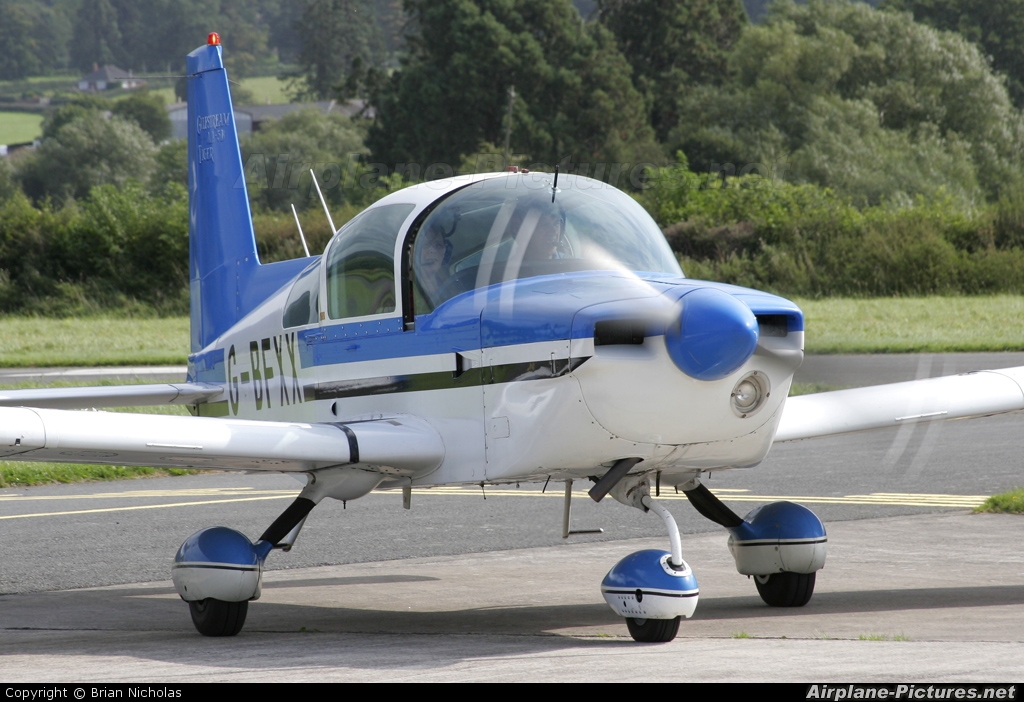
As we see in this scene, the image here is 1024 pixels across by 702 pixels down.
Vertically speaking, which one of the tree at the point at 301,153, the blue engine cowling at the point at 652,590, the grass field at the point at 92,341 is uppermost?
the blue engine cowling at the point at 652,590

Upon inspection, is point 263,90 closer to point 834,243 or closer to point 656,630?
point 834,243

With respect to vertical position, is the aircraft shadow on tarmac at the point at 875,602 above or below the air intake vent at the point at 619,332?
below

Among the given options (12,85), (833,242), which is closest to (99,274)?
(833,242)

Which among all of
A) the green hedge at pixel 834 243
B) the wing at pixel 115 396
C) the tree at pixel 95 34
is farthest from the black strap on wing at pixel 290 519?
the tree at pixel 95 34

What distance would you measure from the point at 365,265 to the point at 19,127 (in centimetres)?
15104

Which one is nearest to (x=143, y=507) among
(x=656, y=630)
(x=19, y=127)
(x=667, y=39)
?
(x=656, y=630)

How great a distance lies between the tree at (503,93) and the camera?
61.6 meters

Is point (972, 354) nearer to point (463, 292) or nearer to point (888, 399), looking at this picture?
point (888, 399)

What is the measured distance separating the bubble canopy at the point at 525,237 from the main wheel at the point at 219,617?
193 centimetres

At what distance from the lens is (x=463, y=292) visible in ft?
21.7

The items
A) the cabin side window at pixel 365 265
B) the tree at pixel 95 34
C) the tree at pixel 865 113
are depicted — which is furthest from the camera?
the tree at pixel 95 34

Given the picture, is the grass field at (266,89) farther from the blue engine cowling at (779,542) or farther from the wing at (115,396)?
the blue engine cowling at (779,542)

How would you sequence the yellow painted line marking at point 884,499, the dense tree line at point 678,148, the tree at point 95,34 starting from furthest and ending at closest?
the tree at point 95,34
the dense tree line at point 678,148
the yellow painted line marking at point 884,499
